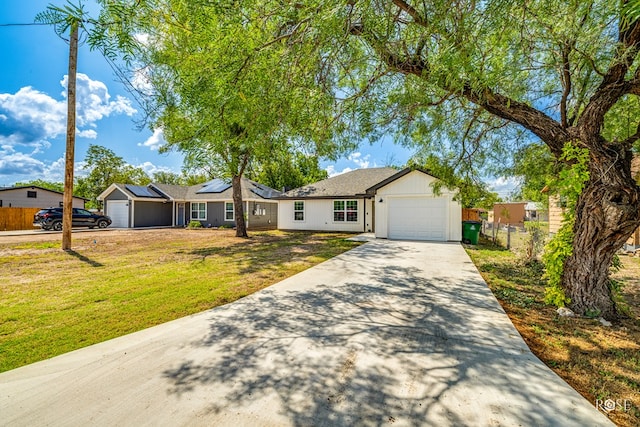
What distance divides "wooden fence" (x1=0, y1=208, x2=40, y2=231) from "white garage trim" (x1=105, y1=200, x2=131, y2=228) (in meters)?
4.42

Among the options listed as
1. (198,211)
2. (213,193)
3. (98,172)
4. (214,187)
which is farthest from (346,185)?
(98,172)

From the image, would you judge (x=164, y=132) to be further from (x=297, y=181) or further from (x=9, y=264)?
(x=297, y=181)

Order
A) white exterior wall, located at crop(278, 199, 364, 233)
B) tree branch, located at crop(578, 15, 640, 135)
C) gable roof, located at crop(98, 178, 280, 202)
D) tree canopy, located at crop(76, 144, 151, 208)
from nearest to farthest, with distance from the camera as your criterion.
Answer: tree branch, located at crop(578, 15, 640, 135), white exterior wall, located at crop(278, 199, 364, 233), gable roof, located at crop(98, 178, 280, 202), tree canopy, located at crop(76, 144, 151, 208)

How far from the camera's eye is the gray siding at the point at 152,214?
22.8 m

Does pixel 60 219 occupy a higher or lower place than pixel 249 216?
lower

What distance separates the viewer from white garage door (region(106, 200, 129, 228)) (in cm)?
2268

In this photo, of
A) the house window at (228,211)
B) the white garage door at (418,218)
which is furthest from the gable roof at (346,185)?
the house window at (228,211)

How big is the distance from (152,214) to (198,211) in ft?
12.2

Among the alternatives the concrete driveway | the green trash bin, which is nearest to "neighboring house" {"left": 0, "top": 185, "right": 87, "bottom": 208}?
the concrete driveway

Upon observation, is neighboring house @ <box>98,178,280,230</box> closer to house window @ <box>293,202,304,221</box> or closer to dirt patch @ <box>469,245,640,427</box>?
house window @ <box>293,202,304,221</box>

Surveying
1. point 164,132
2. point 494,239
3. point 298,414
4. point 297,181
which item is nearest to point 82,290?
point 298,414

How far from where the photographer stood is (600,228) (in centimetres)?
412

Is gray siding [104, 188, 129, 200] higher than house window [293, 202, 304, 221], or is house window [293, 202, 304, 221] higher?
gray siding [104, 188, 129, 200]

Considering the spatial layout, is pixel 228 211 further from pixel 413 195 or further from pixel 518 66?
pixel 518 66
